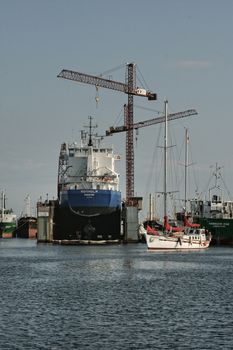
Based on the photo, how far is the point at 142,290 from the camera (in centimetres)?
6253

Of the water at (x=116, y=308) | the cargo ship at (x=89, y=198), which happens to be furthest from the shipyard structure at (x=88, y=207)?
the water at (x=116, y=308)

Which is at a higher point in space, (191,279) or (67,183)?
(67,183)

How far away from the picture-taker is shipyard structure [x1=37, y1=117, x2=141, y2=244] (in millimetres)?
152375

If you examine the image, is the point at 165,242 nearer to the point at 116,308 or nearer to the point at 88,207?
the point at 88,207

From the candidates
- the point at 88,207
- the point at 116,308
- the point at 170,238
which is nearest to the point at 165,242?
the point at 170,238

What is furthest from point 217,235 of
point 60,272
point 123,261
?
point 60,272

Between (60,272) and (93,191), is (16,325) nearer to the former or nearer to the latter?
(60,272)

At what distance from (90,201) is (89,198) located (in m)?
0.63

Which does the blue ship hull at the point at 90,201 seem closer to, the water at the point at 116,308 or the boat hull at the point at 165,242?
the boat hull at the point at 165,242

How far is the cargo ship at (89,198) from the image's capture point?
5989 inches

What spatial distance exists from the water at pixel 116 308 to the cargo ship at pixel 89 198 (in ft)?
209

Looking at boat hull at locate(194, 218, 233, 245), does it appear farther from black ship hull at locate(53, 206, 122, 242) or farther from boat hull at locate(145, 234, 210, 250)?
boat hull at locate(145, 234, 210, 250)

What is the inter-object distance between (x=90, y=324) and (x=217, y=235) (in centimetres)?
12156

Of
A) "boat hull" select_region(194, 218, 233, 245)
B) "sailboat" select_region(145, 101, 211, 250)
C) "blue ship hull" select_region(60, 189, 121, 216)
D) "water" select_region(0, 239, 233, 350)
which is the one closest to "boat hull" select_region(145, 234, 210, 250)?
"sailboat" select_region(145, 101, 211, 250)
